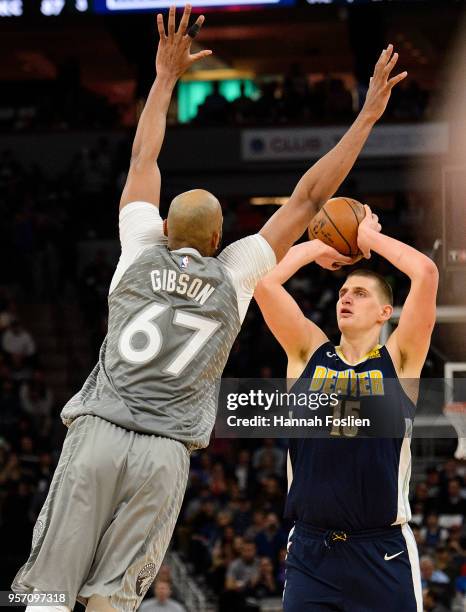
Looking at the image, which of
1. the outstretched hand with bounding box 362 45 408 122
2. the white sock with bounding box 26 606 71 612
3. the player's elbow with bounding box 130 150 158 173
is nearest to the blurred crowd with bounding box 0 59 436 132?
the outstretched hand with bounding box 362 45 408 122

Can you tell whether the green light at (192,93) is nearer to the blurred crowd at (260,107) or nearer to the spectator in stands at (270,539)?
the blurred crowd at (260,107)

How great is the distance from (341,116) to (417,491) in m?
8.09

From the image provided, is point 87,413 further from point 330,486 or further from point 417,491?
point 417,491

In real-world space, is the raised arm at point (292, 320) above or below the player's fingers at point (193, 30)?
below

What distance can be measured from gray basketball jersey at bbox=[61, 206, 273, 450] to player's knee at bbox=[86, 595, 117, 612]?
590 millimetres

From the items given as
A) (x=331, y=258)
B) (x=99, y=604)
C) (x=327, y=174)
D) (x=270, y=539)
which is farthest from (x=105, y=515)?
(x=270, y=539)

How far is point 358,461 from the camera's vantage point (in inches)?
195

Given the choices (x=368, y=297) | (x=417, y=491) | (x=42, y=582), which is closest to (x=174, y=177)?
(x=417, y=491)

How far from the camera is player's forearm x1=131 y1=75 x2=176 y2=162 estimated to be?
4406 millimetres

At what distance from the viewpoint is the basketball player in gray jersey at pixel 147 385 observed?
3801 millimetres

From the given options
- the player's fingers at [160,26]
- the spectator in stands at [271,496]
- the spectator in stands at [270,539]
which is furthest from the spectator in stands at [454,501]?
the player's fingers at [160,26]

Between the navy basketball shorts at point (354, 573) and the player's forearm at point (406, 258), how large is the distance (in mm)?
1165

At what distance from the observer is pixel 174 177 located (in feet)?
66.7

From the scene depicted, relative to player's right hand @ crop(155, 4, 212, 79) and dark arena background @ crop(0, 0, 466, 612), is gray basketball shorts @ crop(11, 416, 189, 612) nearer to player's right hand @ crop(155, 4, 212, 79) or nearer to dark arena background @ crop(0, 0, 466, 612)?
player's right hand @ crop(155, 4, 212, 79)
